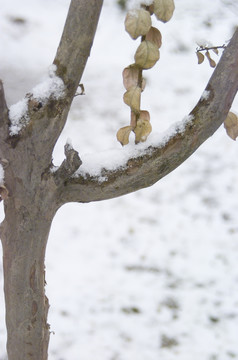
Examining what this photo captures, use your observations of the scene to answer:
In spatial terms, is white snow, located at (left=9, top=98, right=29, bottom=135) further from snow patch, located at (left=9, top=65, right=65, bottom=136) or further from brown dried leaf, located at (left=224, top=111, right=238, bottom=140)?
brown dried leaf, located at (left=224, top=111, right=238, bottom=140)

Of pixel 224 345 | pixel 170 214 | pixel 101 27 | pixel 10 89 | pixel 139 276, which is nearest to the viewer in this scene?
pixel 224 345

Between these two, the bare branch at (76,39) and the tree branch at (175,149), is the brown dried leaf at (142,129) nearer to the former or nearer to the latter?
the tree branch at (175,149)

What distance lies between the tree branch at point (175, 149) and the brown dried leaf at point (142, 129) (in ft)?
0.10

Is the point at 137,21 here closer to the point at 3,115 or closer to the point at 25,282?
the point at 3,115

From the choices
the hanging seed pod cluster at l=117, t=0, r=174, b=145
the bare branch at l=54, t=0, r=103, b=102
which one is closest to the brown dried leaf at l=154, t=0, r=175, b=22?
the hanging seed pod cluster at l=117, t=0, r=174, b=145

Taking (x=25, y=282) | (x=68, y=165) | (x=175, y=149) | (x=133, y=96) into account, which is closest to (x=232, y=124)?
(x=175, y=149)

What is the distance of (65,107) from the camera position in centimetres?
101

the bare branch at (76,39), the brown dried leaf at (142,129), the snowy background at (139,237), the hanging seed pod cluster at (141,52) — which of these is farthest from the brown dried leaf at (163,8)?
the snowy background at (139,237)

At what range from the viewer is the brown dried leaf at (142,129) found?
3.40 feet

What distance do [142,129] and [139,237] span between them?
145cm

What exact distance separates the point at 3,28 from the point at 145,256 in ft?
6.67

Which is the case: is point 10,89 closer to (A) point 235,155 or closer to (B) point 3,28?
(B) point 3,28

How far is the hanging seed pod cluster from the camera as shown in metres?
0.87

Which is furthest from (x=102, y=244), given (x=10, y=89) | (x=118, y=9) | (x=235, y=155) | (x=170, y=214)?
(x=118, y=9)
